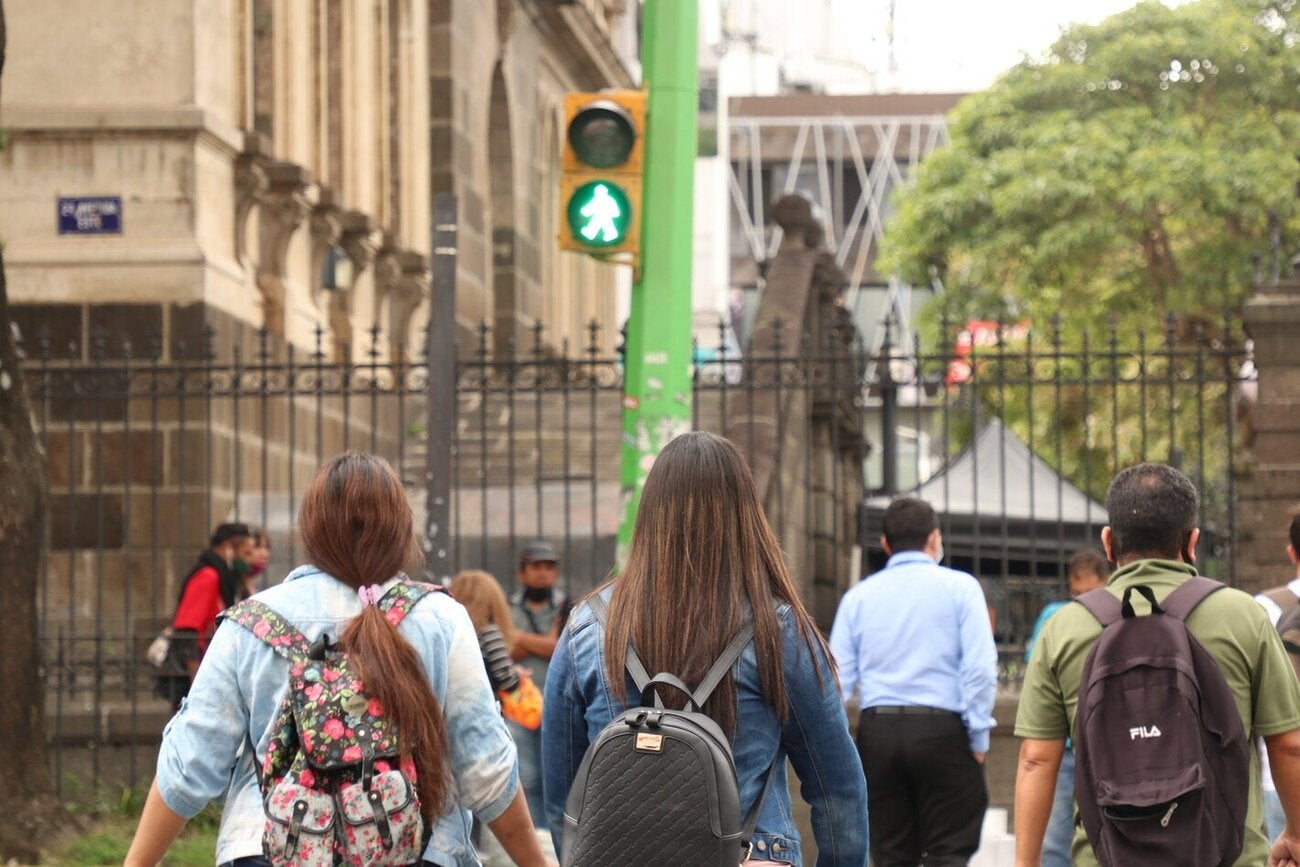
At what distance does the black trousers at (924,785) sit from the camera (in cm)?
838

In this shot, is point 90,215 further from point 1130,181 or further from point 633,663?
point 1130,181

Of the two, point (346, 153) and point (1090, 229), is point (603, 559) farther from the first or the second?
point (1090, 229)

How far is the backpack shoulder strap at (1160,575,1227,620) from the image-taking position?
5.04 metres

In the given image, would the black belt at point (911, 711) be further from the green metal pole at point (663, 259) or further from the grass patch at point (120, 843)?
the grass patch at point (120, 843)

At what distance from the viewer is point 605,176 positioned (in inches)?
365

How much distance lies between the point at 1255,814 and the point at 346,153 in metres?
15.8

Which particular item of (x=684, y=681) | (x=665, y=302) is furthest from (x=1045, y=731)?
(x=665, y=302)

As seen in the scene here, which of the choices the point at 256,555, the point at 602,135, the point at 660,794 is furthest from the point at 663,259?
the point at 660,794

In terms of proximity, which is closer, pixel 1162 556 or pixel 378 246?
pixel 1162 556

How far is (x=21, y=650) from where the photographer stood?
1020 centimetres

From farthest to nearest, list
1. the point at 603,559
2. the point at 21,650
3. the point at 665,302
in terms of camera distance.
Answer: the point at 603,559, the point at 21,650, the point at 665,302

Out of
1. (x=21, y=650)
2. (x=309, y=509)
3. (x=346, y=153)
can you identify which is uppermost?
(x=346, y=153)

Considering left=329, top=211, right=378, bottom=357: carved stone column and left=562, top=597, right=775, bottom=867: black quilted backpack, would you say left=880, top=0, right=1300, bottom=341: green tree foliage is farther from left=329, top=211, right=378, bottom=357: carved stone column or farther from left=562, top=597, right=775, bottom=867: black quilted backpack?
left=562, top=597, right=775, bottom=867: black quilted backpack

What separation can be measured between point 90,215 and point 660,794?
11.4m
